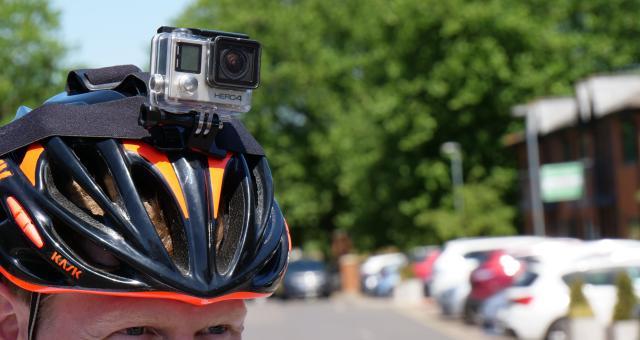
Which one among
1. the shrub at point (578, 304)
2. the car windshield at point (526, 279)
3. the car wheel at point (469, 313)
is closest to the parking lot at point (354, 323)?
the car wheel at point (469, 313)

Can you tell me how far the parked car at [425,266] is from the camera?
3500 cm

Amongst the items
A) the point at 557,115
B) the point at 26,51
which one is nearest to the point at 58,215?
the point at 557,115

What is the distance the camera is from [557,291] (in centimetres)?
1991

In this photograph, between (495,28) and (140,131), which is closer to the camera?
(140,131)

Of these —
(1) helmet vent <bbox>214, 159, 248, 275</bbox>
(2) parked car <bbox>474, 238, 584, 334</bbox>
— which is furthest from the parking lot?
(1) helmet vent <bbox>214, 159, 248, 275</bbox>

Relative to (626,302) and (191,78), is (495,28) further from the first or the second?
(191,78)

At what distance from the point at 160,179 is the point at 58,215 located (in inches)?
6.5

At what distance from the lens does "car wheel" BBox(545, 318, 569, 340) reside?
19609mm

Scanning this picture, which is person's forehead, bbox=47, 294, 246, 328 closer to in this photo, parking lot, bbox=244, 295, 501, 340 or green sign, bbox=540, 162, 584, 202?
parking lot, bbox=244, 295, 501, 340

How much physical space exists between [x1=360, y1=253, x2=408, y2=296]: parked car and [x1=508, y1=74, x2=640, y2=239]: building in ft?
17.4

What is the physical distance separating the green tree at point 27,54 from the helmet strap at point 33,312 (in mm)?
43520

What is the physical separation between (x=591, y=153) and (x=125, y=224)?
43.4 m

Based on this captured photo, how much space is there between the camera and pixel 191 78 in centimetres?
202

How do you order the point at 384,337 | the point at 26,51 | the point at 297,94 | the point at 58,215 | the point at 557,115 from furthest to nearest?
A: the point at 297,94, the point at 26,51, the point at 557,115, the point at 384,337, the point at 58,215
